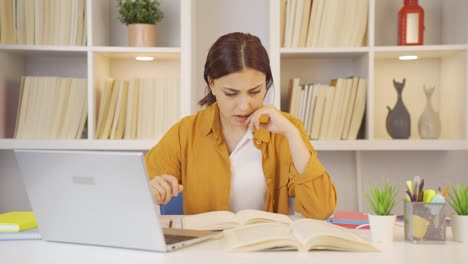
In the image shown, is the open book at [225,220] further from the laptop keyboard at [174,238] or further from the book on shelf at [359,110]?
the book on shelf at [359,110]

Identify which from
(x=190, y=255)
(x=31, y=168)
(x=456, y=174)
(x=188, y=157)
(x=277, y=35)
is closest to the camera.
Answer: (x=190, y=255)

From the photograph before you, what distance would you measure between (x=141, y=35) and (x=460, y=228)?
194cm

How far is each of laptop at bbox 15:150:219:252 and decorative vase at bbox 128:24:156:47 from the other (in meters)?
1.63

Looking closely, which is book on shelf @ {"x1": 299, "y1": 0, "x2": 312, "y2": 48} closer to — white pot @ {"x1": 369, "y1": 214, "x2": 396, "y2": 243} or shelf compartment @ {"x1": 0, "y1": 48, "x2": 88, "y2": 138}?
shelf compartment @ {"x1": 0, "y1": 48, "x2": 88, "y2": 138}

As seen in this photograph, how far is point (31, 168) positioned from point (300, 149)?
2.91ft

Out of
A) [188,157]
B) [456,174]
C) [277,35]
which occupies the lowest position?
[456,174]

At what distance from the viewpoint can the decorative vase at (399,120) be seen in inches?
117

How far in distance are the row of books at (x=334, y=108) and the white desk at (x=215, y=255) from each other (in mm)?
1542

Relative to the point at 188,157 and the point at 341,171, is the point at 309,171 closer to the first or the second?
the point at 188,157

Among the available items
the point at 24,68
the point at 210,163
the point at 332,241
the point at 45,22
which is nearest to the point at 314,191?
the point at 210,163

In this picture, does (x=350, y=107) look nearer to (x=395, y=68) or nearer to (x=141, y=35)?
(x=395, y=68)

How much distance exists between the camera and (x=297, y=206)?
6.72 ft

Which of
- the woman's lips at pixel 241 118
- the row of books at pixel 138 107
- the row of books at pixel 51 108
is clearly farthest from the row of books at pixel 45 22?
the woman's lips at pixel 241 118

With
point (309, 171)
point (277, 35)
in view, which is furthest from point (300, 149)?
point (277, 35)
